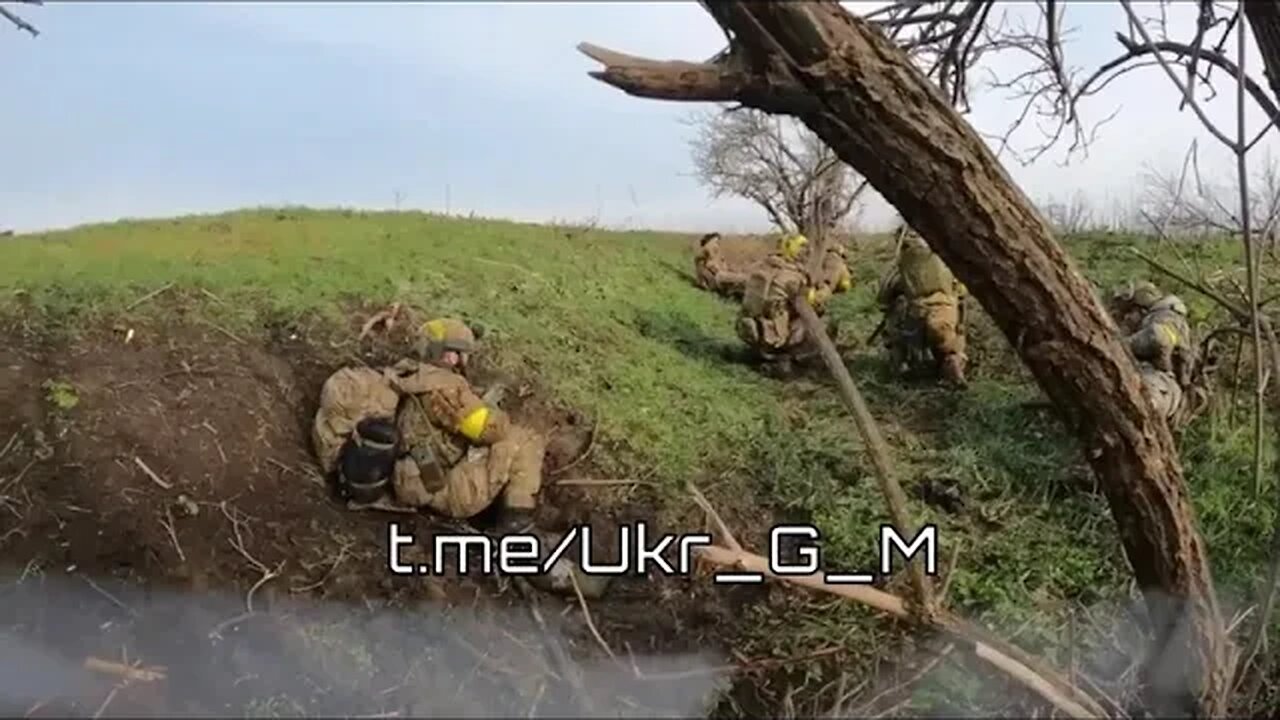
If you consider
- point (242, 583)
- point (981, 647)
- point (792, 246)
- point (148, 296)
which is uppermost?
point (792, 246)

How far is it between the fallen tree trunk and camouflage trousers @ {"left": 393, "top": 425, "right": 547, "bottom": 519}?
193cm

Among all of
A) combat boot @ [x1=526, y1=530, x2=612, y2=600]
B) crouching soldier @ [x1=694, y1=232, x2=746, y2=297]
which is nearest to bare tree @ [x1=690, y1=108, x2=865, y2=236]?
crouching soldier @ [x1=694, y1=232, x2=746, y2=297]

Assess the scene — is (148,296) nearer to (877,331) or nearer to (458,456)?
(458,456)

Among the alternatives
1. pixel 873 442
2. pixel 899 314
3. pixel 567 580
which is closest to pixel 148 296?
pixel 567 580

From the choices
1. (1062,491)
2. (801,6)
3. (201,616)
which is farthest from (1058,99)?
(201,616)

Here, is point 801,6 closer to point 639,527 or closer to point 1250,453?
point 639,527

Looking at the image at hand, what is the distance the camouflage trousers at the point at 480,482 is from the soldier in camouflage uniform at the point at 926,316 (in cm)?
198

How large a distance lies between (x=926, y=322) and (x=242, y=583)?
121 inches

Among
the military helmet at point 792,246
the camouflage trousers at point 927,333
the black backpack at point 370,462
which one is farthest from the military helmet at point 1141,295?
the black backpack at point 370,462

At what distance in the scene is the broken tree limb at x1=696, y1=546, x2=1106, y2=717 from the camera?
2523 millimetres

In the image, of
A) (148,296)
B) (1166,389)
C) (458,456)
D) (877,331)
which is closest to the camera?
(458,456)

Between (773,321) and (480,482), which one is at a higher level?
(773,321)

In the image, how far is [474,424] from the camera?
4043 millimetres

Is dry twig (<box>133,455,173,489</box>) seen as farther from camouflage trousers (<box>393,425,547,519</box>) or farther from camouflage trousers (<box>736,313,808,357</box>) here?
camouflage trousers (<box>736,313,808,357</box>)
